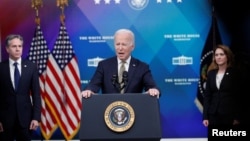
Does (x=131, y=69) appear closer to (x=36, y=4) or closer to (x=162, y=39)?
(x=162, y=39)

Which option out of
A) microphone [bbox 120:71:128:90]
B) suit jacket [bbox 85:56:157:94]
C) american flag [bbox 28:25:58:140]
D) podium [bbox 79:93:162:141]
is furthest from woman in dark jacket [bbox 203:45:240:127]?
podium [bbox 79:93:162:141]

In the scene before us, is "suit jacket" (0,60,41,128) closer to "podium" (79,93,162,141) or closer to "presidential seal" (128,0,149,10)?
"podium" (79,93,162,141)

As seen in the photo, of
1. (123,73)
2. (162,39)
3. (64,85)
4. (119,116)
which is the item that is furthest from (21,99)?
(162,39)

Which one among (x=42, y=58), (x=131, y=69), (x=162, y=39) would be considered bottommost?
(x=131, y=69)

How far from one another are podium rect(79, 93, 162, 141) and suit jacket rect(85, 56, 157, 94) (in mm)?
620

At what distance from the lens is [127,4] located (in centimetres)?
731

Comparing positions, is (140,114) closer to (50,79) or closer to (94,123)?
(94,123)

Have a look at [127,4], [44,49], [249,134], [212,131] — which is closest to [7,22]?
[44,49]

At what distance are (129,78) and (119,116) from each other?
75 cm

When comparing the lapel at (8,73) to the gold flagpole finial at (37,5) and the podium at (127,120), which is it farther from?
the podium at (127,120)

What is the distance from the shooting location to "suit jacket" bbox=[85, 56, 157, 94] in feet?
14.5

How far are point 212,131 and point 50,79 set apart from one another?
2.76 meters

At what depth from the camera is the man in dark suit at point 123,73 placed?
430 centimetres

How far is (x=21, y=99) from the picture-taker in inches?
225
